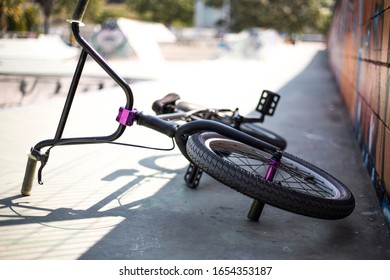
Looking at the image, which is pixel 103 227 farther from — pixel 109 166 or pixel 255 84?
pixel 255 84

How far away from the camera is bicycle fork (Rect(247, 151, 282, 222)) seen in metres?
3.09

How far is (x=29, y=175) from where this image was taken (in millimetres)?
3627

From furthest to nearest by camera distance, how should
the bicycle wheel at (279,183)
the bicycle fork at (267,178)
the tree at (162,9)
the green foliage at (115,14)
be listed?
the green foliage at (115,14) → the tree at (162,9) → the bicycle fork at (267,178) → the bicycle wheel at (279,183)

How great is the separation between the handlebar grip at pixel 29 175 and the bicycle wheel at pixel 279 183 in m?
1.11

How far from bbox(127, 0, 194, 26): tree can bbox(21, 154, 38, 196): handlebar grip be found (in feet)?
274

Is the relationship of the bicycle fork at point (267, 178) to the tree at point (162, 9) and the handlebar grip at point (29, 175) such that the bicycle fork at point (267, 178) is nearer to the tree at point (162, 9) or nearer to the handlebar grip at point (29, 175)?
the handlebar grip at point (29, 175)

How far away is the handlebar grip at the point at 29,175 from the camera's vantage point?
3.59 metres

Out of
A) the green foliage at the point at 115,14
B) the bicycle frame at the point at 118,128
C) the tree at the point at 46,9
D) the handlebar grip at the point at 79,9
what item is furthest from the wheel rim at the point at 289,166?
the green foliage at the point at 115,14

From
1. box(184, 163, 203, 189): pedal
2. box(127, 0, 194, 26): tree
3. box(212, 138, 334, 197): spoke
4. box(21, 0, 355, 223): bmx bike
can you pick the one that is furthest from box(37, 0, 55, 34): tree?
box(127, 0, 194, 26): tree

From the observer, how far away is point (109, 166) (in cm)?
471

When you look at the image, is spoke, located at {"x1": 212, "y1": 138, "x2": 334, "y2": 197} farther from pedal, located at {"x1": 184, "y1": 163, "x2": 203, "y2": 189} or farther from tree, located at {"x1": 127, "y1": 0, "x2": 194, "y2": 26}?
tree, located at {"x1": 127, "y1": 0, "x2": 194, "y2": 26}

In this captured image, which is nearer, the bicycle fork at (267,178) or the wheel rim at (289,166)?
the bicycle fork at (267,178)
